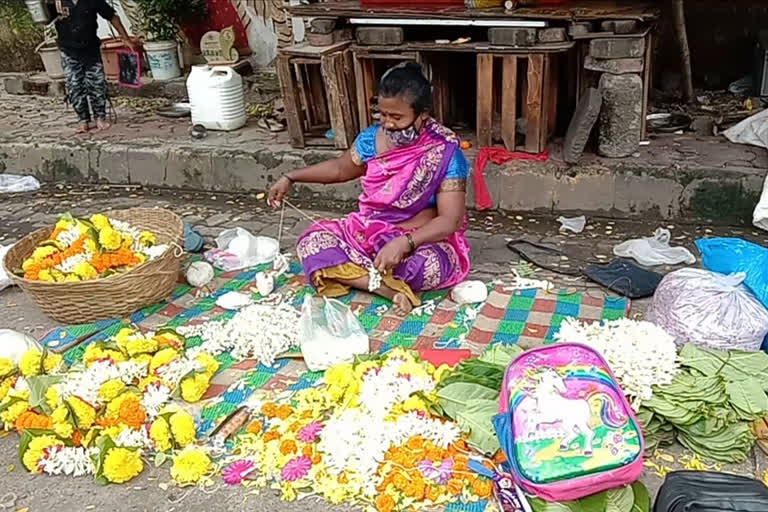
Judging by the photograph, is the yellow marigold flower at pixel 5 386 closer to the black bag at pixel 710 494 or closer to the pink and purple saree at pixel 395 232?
the pink and purple saree at pixel 395 232

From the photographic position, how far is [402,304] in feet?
11.4

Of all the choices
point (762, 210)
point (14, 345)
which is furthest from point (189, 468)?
point (762, 210)

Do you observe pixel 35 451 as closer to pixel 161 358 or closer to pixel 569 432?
pixel 161 358

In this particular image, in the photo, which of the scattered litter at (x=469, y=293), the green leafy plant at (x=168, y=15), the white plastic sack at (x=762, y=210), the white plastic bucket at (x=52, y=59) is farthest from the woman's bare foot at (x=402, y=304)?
the white plastic bucket at (x=52, y=59)

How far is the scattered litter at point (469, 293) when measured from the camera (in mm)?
3512

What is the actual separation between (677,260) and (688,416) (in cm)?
155

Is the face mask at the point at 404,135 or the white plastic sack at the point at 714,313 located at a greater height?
the face mask at the point at 404,135

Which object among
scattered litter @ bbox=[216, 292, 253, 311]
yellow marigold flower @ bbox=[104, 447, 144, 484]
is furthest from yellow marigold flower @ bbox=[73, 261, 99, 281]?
yellow marigold flower @ bbox=[104, 447, 144, 484]

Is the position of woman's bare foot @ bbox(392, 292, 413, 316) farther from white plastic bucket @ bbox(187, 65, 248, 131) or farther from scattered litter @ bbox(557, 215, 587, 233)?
white plastic bucket @ bbox(187, 65, 248, 131)

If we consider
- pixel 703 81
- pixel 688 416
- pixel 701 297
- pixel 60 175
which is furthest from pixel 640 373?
pixel 60 175

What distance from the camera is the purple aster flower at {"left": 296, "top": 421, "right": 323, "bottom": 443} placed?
2.57 meters

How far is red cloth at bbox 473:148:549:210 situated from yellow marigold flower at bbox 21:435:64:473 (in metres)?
2.79

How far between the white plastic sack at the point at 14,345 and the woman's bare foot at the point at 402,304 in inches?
59.6

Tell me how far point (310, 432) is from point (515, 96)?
268cm
